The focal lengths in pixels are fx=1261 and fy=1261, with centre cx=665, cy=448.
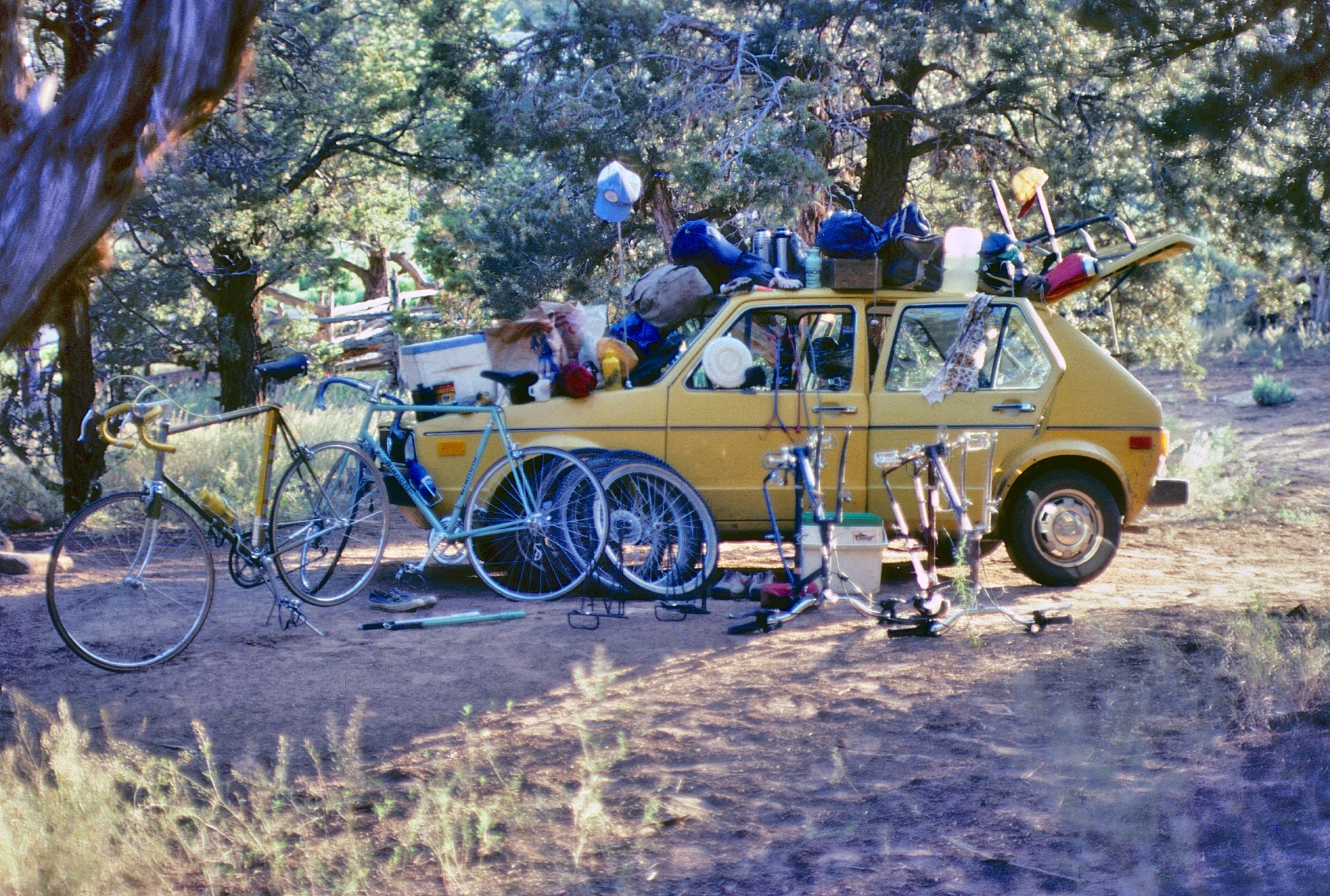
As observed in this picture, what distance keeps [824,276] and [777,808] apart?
4.26m

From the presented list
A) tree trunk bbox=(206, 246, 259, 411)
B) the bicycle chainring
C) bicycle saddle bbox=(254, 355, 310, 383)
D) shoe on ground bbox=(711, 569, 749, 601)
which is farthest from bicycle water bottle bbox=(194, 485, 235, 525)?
tree trunk bbox=(206, 246, 259, 411)

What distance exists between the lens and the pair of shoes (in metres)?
7.09

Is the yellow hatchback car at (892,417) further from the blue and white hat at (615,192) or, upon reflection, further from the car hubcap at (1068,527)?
the blue and white hat at (615,192)

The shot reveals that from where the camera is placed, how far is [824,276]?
25.2ft

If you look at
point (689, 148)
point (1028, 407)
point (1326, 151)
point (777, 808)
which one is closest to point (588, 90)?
point (689, 148)

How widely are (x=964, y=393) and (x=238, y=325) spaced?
9.72 metres

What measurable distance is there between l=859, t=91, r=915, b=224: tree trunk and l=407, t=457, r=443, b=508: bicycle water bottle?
20.5ft

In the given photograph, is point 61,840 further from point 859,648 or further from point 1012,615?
point 1012,615

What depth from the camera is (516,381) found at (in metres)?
7.43

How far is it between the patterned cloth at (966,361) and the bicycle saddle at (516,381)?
2374mm

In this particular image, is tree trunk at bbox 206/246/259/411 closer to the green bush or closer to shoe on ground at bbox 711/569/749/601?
shoe on ground at bbox 711/569/749/601

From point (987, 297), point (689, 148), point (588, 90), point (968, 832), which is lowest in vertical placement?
point (968, 832)

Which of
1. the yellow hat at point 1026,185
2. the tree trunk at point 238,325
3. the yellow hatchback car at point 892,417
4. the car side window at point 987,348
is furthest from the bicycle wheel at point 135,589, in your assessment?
the tree trunk at point 238,325

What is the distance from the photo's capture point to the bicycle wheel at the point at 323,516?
21.9ft
